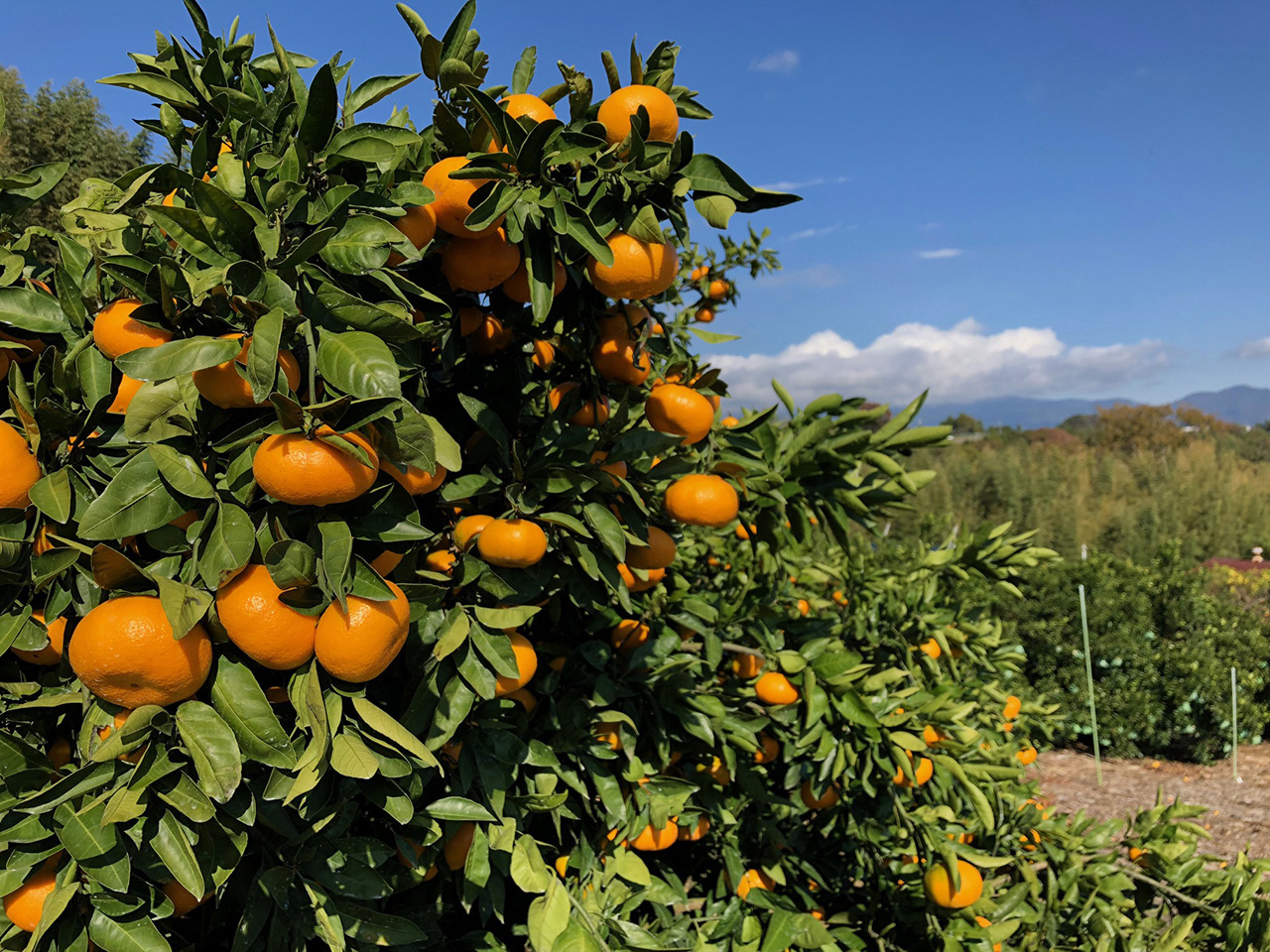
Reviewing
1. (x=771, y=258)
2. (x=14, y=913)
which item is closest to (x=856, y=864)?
(x=14, y=913)

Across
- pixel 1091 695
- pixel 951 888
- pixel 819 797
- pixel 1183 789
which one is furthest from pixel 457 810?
pixel 1183 789

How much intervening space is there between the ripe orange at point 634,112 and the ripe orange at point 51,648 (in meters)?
0.80

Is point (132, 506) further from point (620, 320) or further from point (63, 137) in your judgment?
point (63, 137)

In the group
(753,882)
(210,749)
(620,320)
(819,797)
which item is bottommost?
(753,882)

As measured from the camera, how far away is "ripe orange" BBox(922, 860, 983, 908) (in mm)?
1585

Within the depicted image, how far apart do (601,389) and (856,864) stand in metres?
1.51

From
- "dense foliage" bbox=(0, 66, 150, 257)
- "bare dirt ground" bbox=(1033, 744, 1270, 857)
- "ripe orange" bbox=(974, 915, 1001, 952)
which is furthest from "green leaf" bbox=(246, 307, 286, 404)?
"bare dirt ground" bbox=(1033, 744, 1270, 857)

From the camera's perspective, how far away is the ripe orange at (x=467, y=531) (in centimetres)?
100

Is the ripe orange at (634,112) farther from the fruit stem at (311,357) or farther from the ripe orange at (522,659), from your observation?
the ripe orange at (522,659)

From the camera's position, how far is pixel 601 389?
1221mm

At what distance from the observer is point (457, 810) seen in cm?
100

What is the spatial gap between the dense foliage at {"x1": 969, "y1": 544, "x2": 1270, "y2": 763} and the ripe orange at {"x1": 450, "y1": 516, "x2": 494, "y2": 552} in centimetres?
630

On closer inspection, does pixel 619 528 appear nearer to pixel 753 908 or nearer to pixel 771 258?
pixel 753 908

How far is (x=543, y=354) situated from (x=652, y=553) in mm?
365
